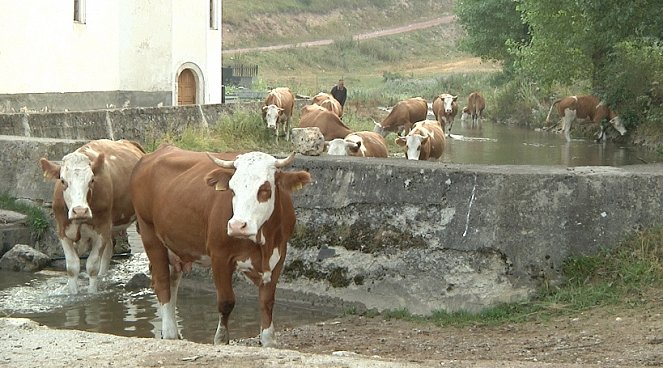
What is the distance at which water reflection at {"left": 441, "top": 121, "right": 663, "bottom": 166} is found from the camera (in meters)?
26.4

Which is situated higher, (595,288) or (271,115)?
(271,115)

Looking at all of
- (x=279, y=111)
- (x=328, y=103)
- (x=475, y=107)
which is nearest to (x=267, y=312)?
(x=279, y=111)

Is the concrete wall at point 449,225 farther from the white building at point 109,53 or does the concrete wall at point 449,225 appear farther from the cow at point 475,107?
the cow at point 475,107

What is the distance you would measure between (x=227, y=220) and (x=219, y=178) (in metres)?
0.37

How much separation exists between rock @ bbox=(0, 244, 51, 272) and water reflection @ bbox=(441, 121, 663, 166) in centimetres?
1265

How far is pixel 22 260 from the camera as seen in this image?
47.3 ft

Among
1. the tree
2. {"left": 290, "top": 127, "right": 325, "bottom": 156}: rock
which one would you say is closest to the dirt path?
the tree

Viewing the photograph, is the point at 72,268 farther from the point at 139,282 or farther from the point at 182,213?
the point at 182,213

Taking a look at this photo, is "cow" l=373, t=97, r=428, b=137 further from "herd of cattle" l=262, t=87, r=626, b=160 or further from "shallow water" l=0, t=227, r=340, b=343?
"shallow water" l=0, t=227, r=340, b=343

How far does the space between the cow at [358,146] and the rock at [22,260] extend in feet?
15.6

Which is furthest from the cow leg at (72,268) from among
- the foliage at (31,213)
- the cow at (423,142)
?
the cow at (423,142)

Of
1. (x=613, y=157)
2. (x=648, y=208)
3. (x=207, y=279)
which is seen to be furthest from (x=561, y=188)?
(x=613, y=157)

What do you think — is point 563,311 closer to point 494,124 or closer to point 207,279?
point 207,279

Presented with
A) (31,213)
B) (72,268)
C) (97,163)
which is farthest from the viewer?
(31,213)
